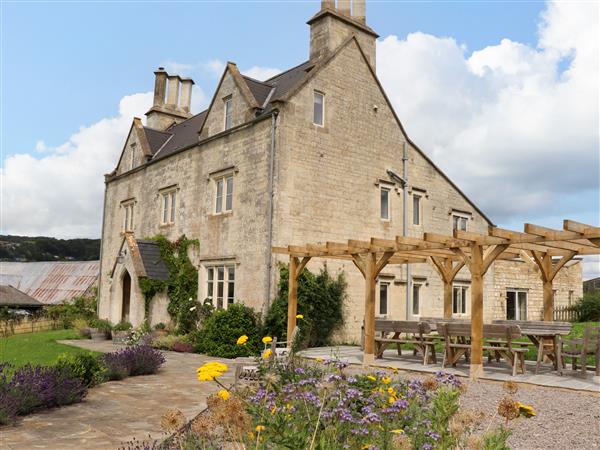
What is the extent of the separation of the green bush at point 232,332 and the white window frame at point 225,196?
371cm

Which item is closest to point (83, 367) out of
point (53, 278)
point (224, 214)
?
point (224, 214)

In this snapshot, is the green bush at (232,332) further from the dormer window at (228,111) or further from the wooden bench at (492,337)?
the dormer window at (228,111)

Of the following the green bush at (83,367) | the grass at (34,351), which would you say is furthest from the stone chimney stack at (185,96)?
the green bush at (83,367)

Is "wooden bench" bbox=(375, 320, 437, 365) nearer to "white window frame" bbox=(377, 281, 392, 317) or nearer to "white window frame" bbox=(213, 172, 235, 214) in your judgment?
"white window frame" bbox=(377, 281, 392, 317)

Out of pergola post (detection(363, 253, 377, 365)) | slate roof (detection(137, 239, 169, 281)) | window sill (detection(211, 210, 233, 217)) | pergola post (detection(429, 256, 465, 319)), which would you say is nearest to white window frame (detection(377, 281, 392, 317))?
pergola post (detection(429, 256, 465, 319))

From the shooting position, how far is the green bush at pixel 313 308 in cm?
1588

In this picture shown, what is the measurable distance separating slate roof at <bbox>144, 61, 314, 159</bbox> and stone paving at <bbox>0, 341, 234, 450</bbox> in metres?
9.66

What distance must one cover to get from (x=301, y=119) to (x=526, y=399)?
11.0 m

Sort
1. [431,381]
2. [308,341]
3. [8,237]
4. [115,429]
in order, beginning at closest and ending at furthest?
[431,381], [115,429], [308,341], [8,237]

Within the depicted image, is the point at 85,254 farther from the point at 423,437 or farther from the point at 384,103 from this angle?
the point at 423,437

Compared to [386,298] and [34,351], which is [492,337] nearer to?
[386,298]

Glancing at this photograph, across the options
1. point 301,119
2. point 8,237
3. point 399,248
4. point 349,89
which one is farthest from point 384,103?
point 8,237

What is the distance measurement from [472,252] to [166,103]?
22.3m

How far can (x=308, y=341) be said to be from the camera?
54.0 ft
